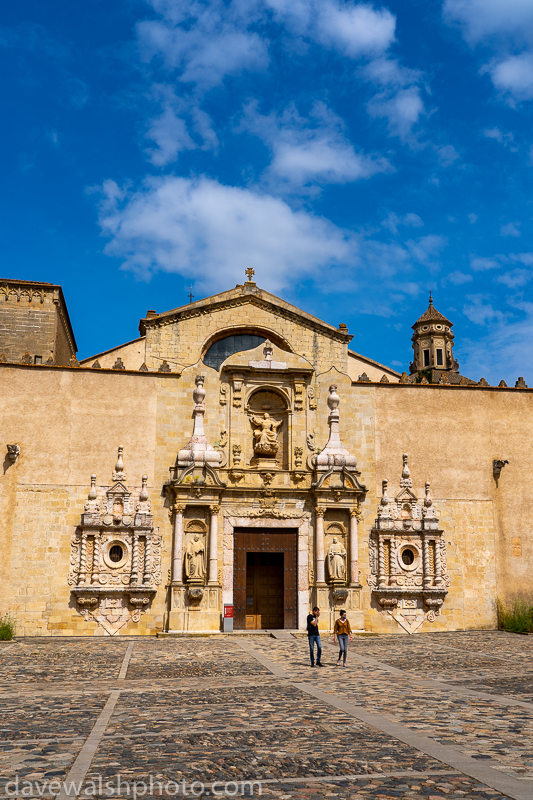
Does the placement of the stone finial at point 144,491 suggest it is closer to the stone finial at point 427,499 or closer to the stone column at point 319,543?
the stone column at point 319,543

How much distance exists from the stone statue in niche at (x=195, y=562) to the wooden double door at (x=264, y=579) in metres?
1.09

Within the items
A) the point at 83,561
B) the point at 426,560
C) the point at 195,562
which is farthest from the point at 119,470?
the point at 426,560

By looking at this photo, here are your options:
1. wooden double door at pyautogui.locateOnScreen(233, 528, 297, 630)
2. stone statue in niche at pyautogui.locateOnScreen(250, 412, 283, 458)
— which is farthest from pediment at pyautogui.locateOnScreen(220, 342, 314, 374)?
wooden double door at pyautogui.locateOnScreen(233, 528, 297, 630)

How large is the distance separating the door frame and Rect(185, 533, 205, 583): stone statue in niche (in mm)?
749

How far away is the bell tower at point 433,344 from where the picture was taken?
66.7m

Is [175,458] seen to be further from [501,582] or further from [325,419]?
[501,582]

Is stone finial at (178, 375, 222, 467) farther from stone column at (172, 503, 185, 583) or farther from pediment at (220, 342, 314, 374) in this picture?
stone column at (172, 503, 185, 583)

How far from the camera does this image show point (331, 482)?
72.3 feet

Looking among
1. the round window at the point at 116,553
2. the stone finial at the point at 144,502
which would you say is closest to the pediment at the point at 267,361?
the stone finial at the point at 144,502

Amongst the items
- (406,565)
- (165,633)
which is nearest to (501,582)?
(406,565)

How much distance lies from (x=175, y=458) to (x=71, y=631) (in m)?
5.38

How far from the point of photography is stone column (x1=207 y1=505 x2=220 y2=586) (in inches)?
821

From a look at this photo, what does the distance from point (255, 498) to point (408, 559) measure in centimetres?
479

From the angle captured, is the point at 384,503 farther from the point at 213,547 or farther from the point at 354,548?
the point at 213,547
